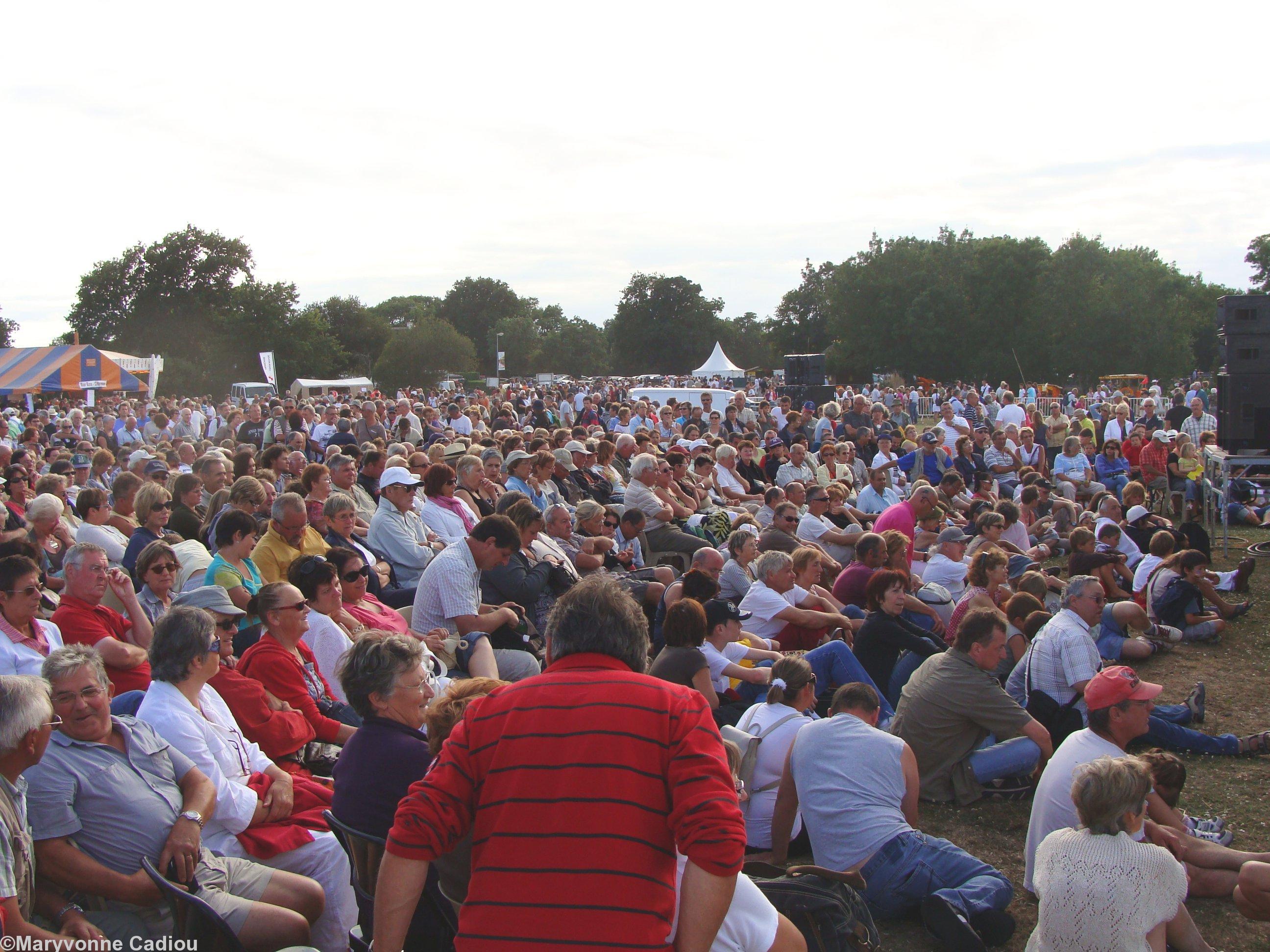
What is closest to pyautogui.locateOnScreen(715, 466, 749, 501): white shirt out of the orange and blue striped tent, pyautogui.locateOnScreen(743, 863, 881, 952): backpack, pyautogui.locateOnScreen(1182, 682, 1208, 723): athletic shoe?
pyautogui.locateOnScreen(1182, 682, 1208, 723): athletic shoe

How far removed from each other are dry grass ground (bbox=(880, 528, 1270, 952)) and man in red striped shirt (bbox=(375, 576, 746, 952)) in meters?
2.15

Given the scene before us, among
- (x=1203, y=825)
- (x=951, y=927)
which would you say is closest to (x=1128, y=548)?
(x=1203, y=825)

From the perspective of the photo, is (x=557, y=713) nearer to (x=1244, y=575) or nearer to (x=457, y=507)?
(x=457, y=507)

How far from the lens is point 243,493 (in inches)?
222

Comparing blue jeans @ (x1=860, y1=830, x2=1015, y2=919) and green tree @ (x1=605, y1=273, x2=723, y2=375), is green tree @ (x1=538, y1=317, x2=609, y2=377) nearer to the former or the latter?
green tree @ (x1=605, y1=273, x2=723, y2=375)

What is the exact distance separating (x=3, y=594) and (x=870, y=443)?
464 inches

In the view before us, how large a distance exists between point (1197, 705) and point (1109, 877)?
3.32 m

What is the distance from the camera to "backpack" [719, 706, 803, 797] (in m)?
3.96

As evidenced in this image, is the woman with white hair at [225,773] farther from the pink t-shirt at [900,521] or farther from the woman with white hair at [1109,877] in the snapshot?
the pink t-shirt at [900,521]

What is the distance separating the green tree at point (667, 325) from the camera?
233 ft

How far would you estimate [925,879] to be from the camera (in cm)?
347

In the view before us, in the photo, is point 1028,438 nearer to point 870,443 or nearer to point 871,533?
point 870,443

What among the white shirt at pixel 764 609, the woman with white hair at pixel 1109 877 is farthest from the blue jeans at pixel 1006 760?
the woman with white hair at pixel 1109 877

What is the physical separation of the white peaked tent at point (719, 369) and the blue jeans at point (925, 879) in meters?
39.9
